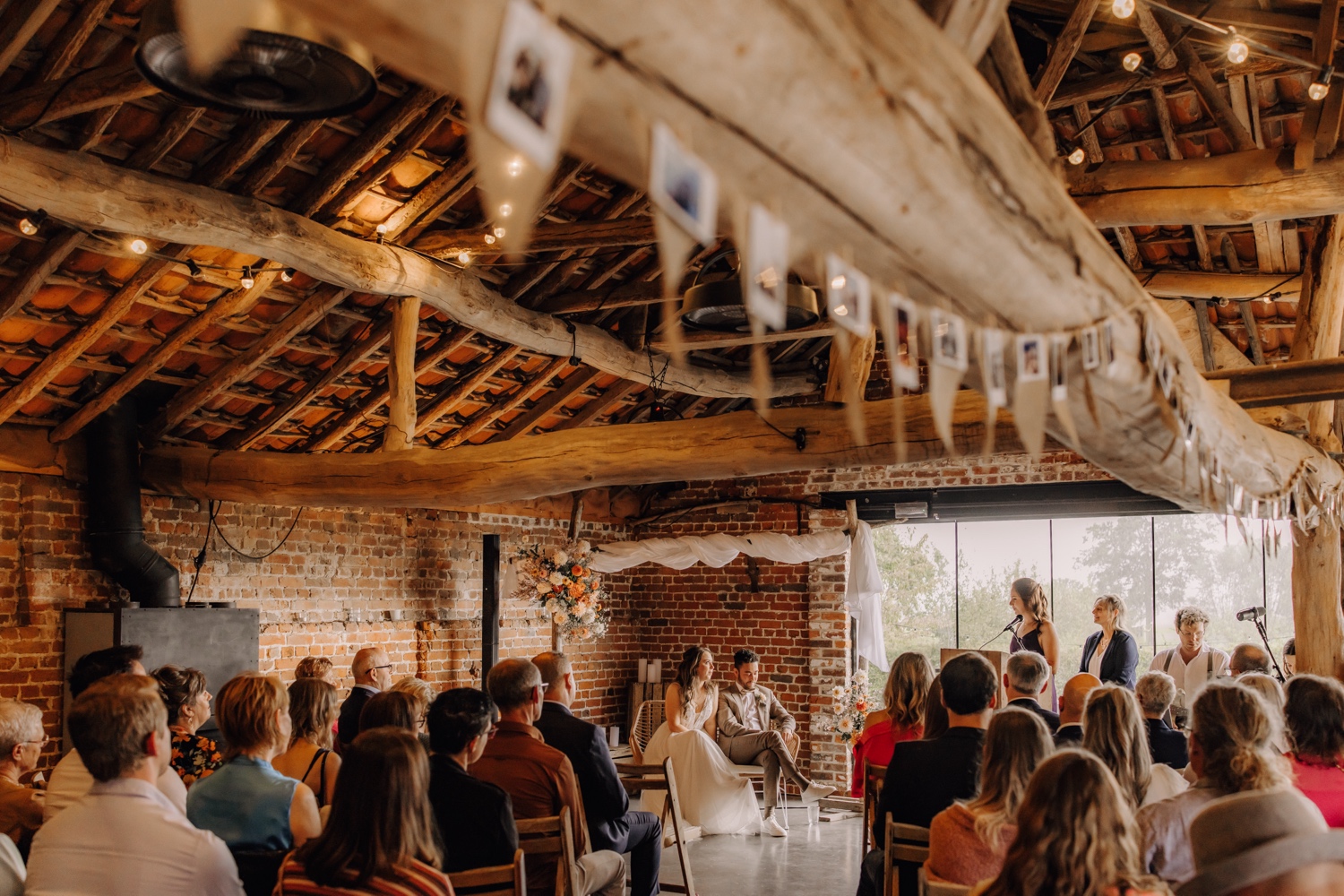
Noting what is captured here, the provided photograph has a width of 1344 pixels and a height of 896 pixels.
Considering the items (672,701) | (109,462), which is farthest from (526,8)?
(672,701)

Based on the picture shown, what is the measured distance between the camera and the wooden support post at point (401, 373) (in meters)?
6.77

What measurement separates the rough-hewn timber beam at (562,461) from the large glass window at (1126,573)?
5348mm

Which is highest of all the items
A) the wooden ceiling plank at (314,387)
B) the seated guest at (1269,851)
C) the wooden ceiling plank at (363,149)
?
the wooden ceiling plank at (363,149)

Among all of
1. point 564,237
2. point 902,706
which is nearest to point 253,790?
point 902,706

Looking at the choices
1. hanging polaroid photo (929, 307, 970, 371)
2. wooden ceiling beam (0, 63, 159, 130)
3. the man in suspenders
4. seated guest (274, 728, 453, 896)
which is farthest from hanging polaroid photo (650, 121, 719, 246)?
the man in suspenders

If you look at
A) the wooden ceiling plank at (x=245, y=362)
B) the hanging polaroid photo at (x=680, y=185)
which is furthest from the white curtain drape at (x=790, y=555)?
the hanging polaroid photo at (x=680, y=185)

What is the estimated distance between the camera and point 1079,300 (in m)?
2.48

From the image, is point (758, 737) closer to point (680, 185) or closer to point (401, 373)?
point (401, 373)

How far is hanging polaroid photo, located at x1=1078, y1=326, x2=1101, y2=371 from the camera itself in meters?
2.60

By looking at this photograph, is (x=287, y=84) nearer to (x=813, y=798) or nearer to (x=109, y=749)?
(x=109, y=749)

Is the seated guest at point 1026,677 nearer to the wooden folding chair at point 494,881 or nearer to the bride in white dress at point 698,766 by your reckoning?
the wooden folding chair at point 494,881

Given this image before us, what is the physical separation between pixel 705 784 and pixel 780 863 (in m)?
0.94

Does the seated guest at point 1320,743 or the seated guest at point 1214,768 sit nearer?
the seated guest at point 1214,768

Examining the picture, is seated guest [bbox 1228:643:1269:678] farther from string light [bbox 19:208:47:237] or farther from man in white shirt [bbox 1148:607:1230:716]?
string light [bbox 19:208:47:237]
